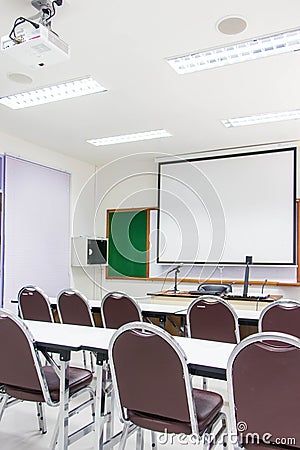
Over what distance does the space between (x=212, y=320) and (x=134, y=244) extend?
4.47 meters

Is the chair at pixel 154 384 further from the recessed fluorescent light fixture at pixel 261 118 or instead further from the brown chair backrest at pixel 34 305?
the recessed fluorescent light fixture at pixel 261 118

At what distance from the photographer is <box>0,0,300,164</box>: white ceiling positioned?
304cm

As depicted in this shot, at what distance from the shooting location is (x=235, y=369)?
178cm

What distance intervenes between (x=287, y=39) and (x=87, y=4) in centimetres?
170

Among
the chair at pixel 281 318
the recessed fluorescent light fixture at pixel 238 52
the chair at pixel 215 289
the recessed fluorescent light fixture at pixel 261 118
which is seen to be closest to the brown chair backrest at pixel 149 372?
the chair at pixel 281 318

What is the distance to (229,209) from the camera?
6824mm

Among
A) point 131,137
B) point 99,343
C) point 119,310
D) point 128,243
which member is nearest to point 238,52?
point 119,310

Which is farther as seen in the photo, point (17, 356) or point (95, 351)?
point (17, 356)

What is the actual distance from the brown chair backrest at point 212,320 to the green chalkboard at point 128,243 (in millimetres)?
4065

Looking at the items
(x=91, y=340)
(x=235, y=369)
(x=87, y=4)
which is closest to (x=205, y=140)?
(x=87, y=4)

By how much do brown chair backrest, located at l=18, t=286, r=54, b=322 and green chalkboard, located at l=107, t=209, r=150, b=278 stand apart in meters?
3.65

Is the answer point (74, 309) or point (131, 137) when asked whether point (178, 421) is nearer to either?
point (74, 309)

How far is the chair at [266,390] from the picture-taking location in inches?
66.5

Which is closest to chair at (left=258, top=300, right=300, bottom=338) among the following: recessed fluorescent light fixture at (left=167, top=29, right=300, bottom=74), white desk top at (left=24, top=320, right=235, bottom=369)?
white desk top at (left=24, top=320, right=235, bottom=369)
